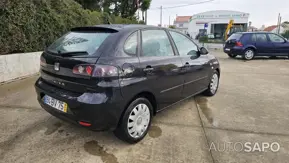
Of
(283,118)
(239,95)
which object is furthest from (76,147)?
(239,95)

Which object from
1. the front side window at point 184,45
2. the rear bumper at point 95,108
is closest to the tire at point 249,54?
the front side window at point 184,45

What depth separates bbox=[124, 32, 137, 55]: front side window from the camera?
228 centimetres

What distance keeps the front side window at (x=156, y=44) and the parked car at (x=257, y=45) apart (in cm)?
837

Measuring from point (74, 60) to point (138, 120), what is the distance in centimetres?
104

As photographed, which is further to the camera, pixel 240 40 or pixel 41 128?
pixel 240 40

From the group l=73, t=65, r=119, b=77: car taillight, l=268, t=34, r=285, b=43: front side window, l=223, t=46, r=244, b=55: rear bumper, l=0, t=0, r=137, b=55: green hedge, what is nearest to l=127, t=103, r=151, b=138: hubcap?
Result: l=73, t=65, r=119, b=77: car taillight

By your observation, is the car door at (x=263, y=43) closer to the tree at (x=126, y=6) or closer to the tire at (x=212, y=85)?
the tire at (x=212, y=85)

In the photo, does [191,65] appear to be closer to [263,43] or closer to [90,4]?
[263,43]

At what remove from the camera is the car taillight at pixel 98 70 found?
1989 mm

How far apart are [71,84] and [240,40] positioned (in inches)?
388

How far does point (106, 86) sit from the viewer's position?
6.57 feet

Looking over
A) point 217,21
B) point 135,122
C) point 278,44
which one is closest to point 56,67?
point 135,122

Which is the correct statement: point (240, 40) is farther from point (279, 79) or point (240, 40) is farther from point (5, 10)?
point (5, 10)

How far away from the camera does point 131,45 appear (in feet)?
7.72
